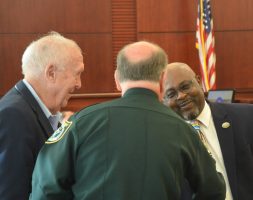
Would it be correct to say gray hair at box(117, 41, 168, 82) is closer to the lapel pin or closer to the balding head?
the lapel pin

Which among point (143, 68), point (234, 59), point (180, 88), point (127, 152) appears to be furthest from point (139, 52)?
point (234, 59)

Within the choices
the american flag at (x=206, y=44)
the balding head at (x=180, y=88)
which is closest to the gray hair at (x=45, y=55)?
the balding head at (x=180, y=88)

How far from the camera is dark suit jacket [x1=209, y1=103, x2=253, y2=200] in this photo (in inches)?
81.8

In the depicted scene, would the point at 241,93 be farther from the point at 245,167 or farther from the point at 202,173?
the point at 202,173

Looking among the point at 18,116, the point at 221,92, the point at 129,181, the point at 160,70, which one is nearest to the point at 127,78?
the point at 160,70

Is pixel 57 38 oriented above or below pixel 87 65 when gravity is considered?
above

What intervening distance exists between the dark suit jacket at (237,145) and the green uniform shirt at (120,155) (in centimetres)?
73

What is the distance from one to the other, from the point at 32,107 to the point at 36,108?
23mm

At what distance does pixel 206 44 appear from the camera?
6.65 meters

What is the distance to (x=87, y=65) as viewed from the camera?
7.11 metres

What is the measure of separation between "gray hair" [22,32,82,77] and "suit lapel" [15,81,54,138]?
0.09 meters

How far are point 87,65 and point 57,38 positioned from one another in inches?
201

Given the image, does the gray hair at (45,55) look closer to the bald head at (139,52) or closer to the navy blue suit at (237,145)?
the bald head at (139,52)

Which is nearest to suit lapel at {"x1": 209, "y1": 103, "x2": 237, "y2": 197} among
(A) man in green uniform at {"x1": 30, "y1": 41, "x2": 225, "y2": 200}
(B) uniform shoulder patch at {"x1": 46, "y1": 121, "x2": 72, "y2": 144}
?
(A) man in green uniform at {"x1": 30, "y1": 41, "x2": 225, "y2": 200}
